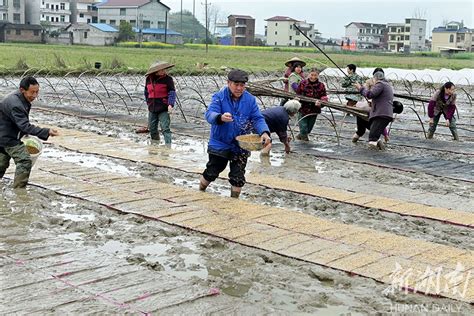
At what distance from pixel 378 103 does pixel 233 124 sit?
429 cm

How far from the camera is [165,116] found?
9.34 m

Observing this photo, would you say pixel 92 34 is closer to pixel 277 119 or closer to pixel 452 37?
pixel 452 37

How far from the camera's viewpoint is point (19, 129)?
598 centimetres

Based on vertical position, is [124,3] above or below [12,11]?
above

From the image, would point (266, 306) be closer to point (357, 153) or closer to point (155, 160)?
point (155, 160)

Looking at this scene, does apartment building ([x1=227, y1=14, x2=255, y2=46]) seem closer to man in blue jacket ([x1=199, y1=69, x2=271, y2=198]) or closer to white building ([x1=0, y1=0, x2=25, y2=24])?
white building ([x1=0, y1=0, x2=25, y2=24])

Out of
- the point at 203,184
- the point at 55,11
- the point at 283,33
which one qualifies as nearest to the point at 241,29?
the point at 283,33

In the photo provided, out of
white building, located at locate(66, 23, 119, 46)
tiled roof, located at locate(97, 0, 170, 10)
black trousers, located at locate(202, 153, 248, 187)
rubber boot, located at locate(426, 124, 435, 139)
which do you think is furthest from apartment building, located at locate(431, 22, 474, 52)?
black trousers, located at locate(202, 153, 248, 187)

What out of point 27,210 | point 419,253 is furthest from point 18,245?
point 419,253

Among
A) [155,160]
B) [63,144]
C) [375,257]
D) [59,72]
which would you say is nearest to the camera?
[375,257]

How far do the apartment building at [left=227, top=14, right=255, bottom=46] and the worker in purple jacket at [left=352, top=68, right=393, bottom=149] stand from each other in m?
76.8

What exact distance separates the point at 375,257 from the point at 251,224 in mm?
1119

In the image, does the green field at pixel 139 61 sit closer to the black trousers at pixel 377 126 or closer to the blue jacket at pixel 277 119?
the black trousers at pixel 377 126

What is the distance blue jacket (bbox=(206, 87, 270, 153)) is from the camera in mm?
5746
